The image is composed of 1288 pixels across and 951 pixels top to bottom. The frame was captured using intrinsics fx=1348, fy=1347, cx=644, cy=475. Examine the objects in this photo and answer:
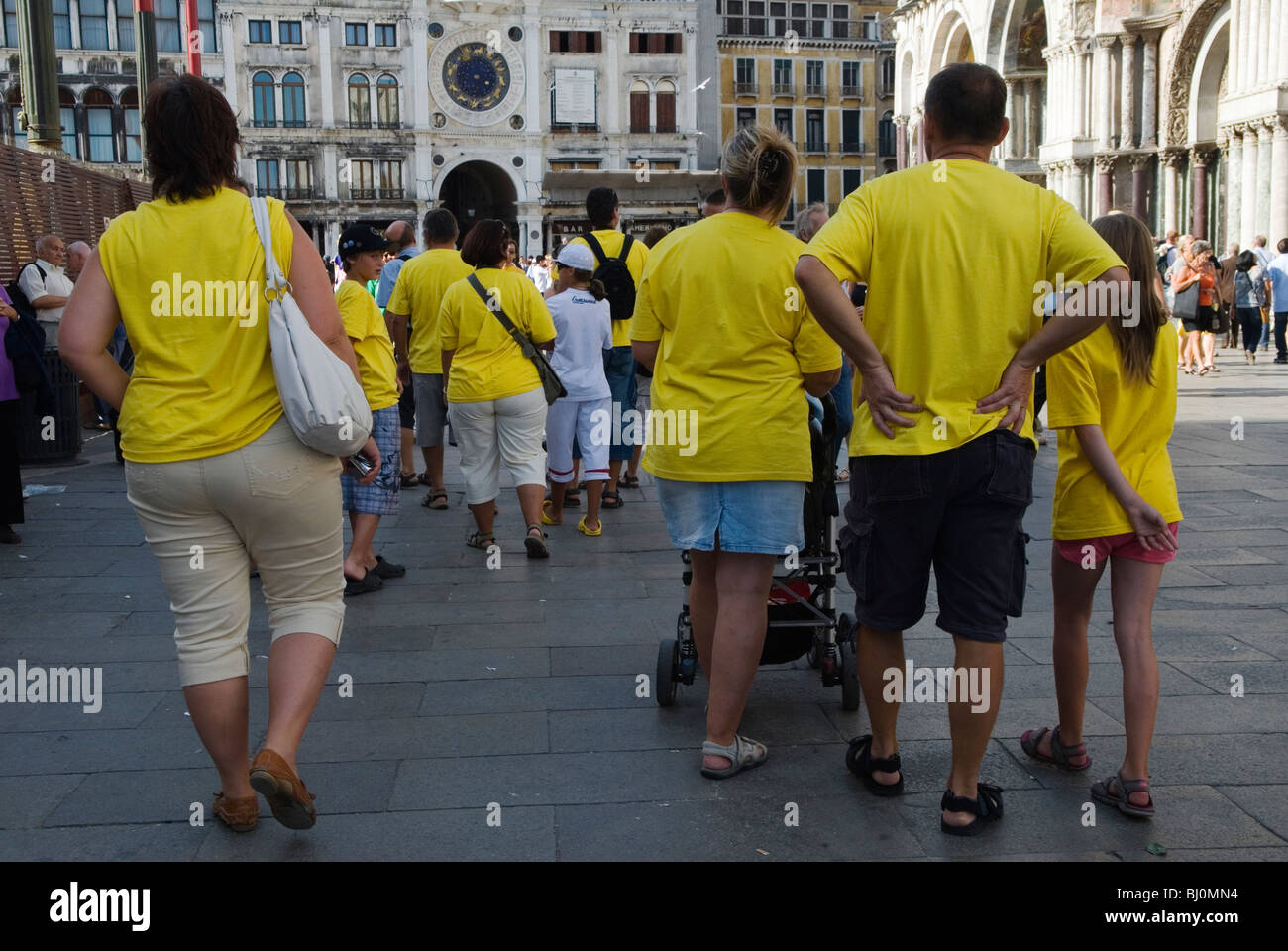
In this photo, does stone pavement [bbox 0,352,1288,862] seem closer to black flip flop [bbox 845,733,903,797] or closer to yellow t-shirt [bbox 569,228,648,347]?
black flip flop [bbox 845,733,903,797]

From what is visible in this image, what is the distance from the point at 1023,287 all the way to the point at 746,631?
1.33 metres

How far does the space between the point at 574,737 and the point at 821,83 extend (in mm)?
68282

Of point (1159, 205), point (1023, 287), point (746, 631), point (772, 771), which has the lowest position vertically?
point (772, 771)

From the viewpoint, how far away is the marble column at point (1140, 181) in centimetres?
2533

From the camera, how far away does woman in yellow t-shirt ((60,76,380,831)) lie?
3.54 metres

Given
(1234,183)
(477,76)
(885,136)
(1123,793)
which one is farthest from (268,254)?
(885,136)

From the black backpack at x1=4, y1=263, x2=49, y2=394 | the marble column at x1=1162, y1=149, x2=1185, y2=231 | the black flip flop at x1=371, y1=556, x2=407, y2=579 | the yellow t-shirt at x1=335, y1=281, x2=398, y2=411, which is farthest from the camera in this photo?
the marble column at x1=1162, y1=149, x2=1185, y2=231

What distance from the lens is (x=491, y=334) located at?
7.61 metres

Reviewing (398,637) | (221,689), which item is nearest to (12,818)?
(221,689)

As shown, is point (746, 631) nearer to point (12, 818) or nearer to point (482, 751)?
point (482, 751)

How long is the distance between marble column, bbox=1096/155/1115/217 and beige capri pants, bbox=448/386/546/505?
20.5 metres

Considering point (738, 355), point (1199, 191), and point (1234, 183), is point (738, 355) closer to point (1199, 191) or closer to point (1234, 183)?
point (1234, 183)

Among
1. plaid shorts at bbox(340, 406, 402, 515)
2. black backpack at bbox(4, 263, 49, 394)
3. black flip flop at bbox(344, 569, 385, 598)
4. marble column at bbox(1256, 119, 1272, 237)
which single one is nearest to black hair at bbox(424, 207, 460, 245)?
plaid shorts at bbox(340, 406, 402, 515)

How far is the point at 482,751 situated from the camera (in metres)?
4.41
